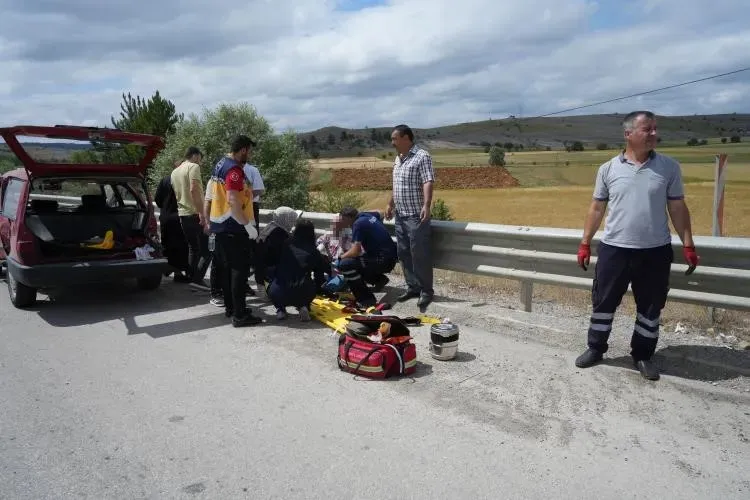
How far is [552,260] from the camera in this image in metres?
5.78

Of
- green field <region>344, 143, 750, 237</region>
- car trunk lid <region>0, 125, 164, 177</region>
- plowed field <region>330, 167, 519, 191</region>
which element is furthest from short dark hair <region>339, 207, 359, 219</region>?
plowed field <region>330, 167, 519, 191</region>

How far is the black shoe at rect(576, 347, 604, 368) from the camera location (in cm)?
470

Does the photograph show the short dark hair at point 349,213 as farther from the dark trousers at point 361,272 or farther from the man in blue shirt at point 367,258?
the dark trousers at point 361,272

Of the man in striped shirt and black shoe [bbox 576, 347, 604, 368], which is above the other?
the man in striped shirt

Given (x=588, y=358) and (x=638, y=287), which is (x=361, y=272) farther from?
(x=638, y=287)

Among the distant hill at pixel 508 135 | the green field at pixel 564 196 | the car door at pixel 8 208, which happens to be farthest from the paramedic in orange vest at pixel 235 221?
the distant hill at pixel 508 135

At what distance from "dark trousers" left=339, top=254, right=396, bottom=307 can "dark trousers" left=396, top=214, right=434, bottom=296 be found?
26 centimetres

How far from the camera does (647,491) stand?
307 cm

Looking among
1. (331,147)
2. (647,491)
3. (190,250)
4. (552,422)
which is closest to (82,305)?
(190,250)

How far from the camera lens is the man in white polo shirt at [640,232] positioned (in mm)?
4375

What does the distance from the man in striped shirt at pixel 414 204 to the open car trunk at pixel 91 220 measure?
3.26 meters

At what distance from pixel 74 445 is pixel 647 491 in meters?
3.16

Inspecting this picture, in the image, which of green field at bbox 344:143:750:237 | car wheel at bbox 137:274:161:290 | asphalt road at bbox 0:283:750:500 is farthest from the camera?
green field at bbox 344:143:750:237

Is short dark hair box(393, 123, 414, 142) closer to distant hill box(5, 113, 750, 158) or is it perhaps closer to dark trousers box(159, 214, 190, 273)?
dark trousers box(159, 214, 190, 273)
